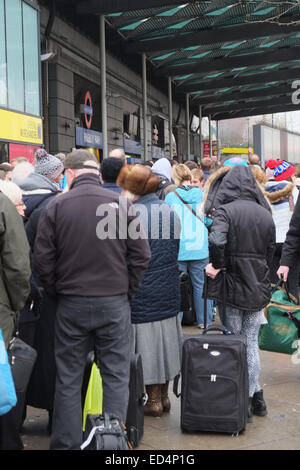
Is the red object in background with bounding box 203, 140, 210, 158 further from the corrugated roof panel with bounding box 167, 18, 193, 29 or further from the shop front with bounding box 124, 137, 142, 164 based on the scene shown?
the corrugated roof panel with bounding box 167, 18, 193, 29

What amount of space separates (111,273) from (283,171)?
4.35m

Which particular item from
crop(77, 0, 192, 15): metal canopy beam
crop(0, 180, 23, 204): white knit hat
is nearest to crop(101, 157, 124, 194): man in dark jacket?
crop(0, 180, 23, 204): white knit hat

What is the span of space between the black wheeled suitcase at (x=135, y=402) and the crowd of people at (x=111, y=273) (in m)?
0.13

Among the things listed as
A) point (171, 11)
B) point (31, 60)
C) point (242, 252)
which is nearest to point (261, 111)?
point (171, 11)

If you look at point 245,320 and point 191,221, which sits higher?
point 191,221

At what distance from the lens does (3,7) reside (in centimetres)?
1675

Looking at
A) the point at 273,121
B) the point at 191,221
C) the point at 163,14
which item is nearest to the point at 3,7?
the point at 163,14

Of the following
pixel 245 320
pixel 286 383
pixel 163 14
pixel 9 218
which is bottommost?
pixel 286 383

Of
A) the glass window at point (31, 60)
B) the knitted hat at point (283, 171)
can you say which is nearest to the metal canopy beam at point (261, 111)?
the glass window at point (31, 60)

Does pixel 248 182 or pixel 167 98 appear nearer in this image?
pixel 248 182

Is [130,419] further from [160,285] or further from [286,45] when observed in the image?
[286,45]

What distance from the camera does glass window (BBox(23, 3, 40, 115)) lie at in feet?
59.3

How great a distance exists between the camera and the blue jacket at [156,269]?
4711 mm
